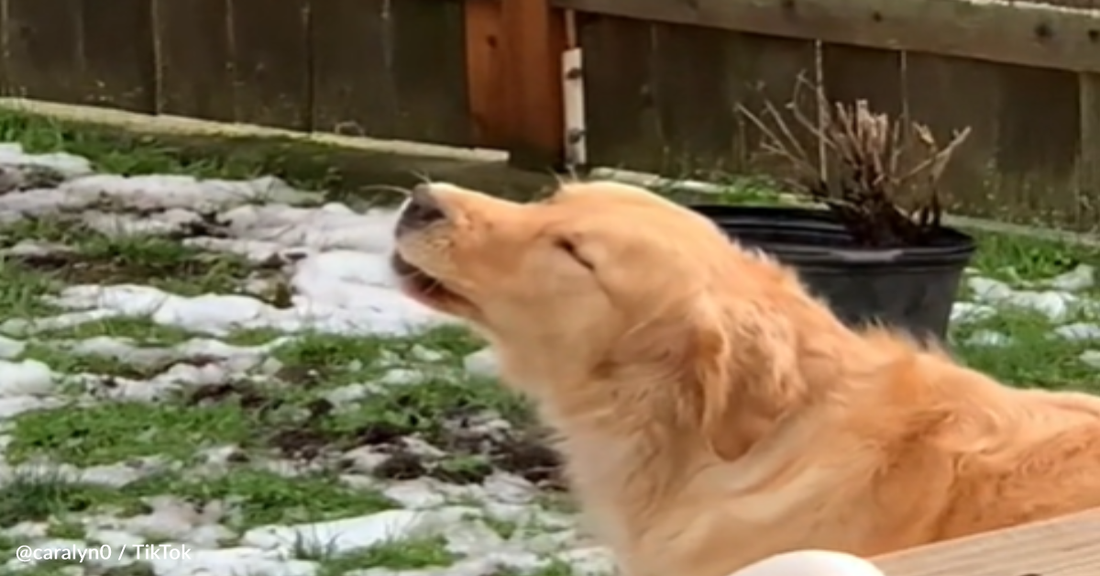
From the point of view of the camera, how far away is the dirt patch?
4410mm

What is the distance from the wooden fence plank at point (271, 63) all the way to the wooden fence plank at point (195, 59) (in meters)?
0.04

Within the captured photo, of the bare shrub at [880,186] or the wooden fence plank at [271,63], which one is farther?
the wooden fence plank at [271,63]

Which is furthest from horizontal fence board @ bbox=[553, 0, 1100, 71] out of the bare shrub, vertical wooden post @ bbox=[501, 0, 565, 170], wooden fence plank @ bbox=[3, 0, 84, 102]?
wooden fence plank @ bbox=[3, 0, 84, 102]

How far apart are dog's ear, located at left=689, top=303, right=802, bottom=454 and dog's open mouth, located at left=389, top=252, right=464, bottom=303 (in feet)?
1.63

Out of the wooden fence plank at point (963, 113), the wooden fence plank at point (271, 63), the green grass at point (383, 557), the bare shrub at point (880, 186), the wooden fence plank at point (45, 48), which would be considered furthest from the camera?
the wooden fence plank at point (45, 48)

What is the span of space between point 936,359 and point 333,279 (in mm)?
3105

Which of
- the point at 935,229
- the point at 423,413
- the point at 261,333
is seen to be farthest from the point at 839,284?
the point at 261,333

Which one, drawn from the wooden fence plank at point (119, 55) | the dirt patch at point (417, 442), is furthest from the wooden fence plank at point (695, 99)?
the dirt patch at point (417, 442)

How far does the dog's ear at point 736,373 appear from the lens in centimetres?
271

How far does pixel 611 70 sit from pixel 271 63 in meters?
1.40

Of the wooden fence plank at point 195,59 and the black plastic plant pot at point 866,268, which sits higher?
the wooden fence plank at point 195,59

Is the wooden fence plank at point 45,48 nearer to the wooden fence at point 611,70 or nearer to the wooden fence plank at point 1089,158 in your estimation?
the wooden fence at point 611,70

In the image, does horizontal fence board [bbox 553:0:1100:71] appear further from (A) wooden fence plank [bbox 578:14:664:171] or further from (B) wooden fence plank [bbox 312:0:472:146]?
(B) wooden fence plank [bbox 312:0:472:146]

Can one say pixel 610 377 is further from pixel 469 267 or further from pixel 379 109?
pixel 379 109
